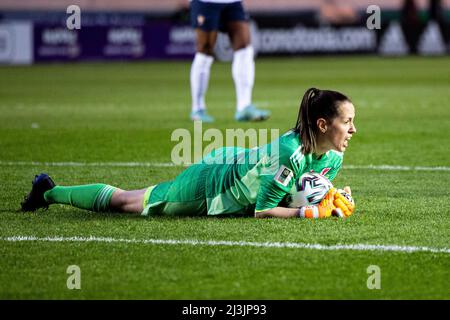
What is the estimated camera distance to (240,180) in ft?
19.6

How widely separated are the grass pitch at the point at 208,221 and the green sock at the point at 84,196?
9cm

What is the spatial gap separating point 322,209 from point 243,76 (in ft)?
23.0

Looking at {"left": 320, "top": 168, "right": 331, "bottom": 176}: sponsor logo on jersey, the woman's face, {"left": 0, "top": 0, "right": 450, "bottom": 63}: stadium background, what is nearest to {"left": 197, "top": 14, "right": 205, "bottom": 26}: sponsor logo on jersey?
{"left": 320, "top": 168, "right": 331, "bottom": 176}: sponsor logo on jersey

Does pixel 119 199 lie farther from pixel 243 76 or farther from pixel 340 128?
pixel 243 76

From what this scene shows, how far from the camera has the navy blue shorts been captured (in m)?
12.8

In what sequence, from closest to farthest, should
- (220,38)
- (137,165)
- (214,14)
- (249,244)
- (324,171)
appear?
(249,244), (324,171), (137,165), (214,14), (220,38)

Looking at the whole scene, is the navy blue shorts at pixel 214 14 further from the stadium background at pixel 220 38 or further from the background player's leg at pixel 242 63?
the stadium background at pixel 220 38

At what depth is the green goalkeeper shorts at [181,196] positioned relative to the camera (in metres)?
6.07

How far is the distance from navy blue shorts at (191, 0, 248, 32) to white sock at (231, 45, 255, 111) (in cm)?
43

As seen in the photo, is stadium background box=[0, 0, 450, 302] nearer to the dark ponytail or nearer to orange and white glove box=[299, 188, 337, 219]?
orange and white glove box=[299, 188, 337, 219]

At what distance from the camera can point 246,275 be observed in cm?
477

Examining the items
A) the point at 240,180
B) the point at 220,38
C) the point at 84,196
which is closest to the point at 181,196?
the point at 240,180

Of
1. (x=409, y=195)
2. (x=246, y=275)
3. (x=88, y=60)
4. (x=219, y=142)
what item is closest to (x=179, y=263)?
(x=246, y=275)

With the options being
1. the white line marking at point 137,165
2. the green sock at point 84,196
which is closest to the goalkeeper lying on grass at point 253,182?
the green sock at point 84,196
